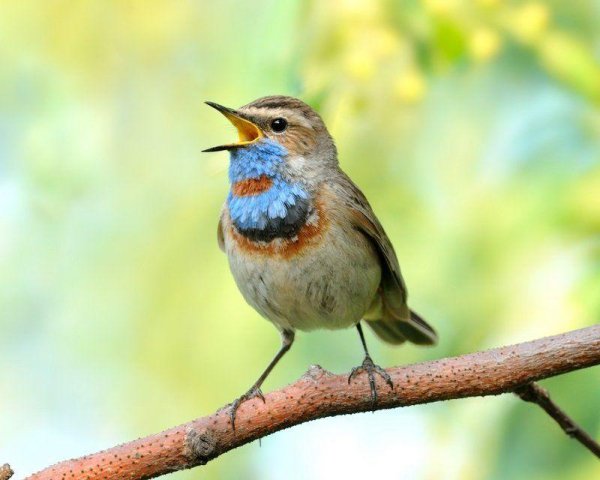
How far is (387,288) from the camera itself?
5.42 meters

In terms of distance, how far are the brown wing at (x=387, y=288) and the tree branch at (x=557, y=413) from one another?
1.41 metres

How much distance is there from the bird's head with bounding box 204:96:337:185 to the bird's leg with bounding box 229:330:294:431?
0.97m

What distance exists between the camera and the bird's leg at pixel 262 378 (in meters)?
3.89

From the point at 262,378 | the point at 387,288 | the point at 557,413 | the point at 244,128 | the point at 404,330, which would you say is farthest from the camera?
the point at 404,330

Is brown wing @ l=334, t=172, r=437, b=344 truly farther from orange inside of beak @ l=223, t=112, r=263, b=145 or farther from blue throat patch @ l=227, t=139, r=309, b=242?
orange inside of beak @ l=223, t=112, r=263, b=145

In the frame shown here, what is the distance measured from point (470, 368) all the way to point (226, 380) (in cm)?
233

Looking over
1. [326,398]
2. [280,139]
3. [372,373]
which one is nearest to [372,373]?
[372,373]

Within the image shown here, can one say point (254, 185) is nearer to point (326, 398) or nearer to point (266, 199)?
point (266, 199)

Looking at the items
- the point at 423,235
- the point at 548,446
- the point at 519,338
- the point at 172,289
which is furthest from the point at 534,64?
the point at 172,289

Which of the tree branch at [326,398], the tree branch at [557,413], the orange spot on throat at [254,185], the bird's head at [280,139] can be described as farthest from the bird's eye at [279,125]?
the tree branch at [557,413]

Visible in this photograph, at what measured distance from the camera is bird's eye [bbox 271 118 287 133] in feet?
16.8

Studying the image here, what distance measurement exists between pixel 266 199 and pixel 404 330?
1.36m

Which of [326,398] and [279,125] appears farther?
[279,125]

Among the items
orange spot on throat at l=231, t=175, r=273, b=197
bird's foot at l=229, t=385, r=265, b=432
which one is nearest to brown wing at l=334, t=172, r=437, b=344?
orange spot on throat at l=231, t=175, r=273, b=197
